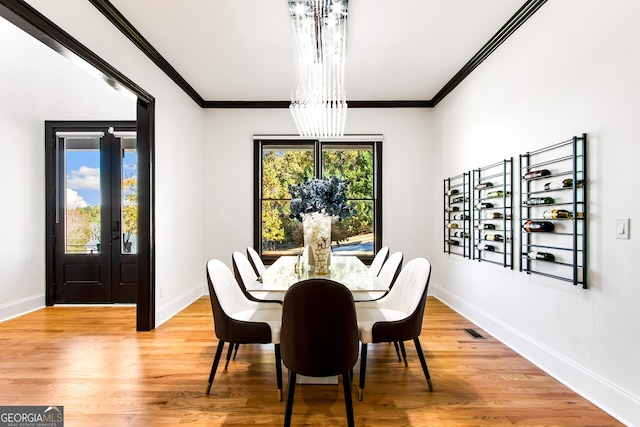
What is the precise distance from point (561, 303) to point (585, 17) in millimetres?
1946

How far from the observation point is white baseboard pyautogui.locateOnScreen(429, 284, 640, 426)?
184 cm

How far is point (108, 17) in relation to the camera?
273 cm

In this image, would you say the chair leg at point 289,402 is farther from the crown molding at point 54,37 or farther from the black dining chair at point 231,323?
the crown molding at point 54,37

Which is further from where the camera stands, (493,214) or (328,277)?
(493,214)

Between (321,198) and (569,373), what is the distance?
2125mm

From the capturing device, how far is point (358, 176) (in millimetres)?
5062

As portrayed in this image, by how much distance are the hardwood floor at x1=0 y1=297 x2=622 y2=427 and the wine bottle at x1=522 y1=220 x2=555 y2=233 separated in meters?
1.08

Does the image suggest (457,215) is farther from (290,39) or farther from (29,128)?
(29,128)

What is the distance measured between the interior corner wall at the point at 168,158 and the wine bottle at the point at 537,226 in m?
3.57

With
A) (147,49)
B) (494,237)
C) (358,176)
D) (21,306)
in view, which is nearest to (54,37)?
(147,49)

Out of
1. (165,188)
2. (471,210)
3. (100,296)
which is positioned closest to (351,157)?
(471,210)

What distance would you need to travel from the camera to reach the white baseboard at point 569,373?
1.84 meters

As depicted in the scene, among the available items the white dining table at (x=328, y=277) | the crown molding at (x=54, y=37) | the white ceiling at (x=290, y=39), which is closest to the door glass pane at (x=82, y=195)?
the white ceiling at (x=290, y=39)

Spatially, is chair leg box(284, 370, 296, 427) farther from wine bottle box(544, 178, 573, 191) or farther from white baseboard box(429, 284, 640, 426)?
wine bottle box(544, 178, 573, 191)
